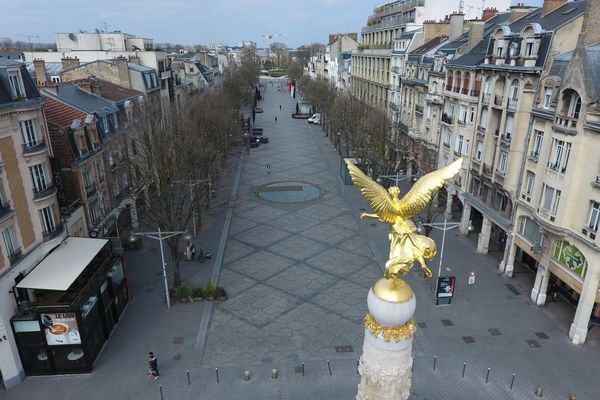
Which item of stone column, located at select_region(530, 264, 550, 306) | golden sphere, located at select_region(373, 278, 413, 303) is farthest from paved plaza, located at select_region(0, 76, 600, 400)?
golden sphere, located at select_region(373, 278, 413, 303)

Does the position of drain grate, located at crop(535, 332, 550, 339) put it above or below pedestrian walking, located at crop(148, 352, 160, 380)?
below

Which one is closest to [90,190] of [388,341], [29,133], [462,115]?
[29,133]

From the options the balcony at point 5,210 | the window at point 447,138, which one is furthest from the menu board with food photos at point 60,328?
the window at point 447,138

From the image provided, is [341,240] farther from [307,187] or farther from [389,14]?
[389,14]

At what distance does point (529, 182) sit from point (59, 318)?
32.2 m

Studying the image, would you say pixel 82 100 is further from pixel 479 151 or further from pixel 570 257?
pixel 570 257

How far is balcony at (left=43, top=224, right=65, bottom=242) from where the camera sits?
2662cm

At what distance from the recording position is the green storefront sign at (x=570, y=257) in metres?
25.9

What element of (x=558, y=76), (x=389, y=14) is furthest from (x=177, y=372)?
(x=389, y=14)

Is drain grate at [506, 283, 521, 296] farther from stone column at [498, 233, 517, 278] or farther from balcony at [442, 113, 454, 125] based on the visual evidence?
balcony at [442, 113, 454, 125]

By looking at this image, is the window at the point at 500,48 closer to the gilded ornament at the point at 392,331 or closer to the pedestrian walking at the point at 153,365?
the gilded ornament at the point at 392,331

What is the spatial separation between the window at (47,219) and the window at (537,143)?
3336cm

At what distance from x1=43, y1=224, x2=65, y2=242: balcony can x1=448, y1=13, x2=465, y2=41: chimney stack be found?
47.1m

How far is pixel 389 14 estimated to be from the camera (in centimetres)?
8144
